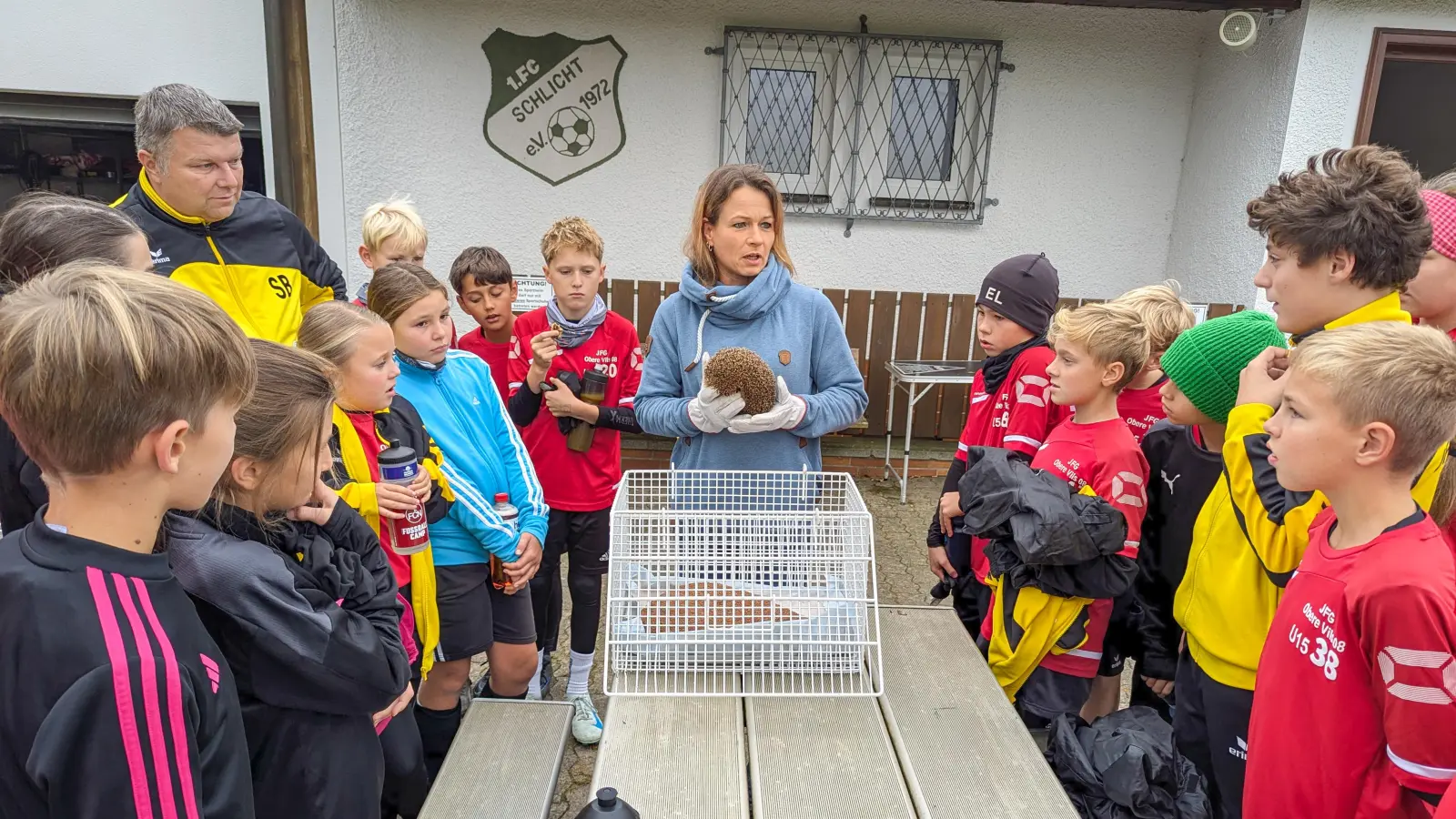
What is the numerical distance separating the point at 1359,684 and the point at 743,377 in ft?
4.18

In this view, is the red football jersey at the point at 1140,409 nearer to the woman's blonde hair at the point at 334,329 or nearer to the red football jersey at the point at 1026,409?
the red football jersey at the point at 1026,409

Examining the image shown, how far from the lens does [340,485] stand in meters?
1.82

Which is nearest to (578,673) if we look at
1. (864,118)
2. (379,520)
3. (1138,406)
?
(379,520)

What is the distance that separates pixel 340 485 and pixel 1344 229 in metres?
2.14

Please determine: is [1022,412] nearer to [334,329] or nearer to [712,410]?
[712,410]

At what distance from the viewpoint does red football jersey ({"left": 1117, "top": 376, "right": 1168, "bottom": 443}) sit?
2594mm

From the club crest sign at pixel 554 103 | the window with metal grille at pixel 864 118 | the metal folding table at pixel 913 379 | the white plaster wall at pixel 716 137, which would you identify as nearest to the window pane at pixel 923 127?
the window with metal grille at pixel 864 118

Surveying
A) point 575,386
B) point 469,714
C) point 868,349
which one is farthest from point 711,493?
point 868,349

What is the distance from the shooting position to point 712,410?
6.64 ft

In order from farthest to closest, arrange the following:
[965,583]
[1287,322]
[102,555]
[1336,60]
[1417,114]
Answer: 1. [1417,114]
2. [1336,60]
3. [965,583]
4. [1287,322]
5. [102,555]

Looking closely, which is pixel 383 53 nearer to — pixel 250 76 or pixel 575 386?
pixel 250 76

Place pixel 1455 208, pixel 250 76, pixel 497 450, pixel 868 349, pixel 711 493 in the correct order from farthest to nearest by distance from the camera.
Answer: pixel 868 349, pixel 250 76, pixel 497 450, pixel 711 493, pixel 1455 208

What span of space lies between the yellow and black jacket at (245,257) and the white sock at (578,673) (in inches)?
56.8

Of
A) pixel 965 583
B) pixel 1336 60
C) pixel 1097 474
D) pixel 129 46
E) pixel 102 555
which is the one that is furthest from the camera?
pixel 129 46
